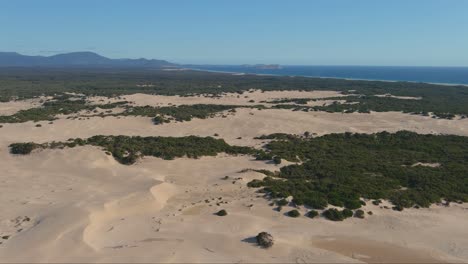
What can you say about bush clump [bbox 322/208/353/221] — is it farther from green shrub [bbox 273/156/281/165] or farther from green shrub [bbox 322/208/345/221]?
green shrub [bbox 273/156/281/165]

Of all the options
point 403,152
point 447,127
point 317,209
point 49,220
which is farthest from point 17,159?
point 447,127

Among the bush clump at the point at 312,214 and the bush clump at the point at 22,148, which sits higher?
the bush clump at the point at 22,148

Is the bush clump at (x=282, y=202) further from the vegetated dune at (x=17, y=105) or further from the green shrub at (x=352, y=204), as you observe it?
the vegetated dune at (x=17, y=105)

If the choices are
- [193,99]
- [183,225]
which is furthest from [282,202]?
[193,99]

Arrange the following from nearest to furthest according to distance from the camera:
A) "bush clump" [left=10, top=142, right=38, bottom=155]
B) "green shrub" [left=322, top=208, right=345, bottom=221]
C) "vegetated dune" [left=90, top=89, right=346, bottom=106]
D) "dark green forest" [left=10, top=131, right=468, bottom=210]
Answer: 1. "green shrub" [left=322, top=208, right=345, bottom=221]
2. "dark green forest" [left=10, top=131, right=468, bottom=210]
3. "bush clump" [left=10, top=142, right=38, bottom=155]
4. "vegetated dune" [left=90, top=89, right=346, bottom=106]

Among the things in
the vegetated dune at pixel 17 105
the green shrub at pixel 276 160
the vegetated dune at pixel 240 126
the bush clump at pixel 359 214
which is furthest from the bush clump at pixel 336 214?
the vegetated dune at pixel 17 105

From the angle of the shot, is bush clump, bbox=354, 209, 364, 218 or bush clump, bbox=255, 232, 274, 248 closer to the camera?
bush clump, bbox=255, 232, 274, 248

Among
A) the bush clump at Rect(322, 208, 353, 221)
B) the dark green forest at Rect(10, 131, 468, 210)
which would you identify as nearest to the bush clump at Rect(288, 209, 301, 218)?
the dark green forest at Rect(10, 131, 468, 210)

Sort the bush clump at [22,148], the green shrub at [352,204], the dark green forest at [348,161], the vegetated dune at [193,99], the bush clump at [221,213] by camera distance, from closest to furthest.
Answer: the bush clump at [221,213]
the green shrub at [352,204]
the dark green forest at [348,161]
the bush clump at [22,148]
the vegetated dune at [193,99]
